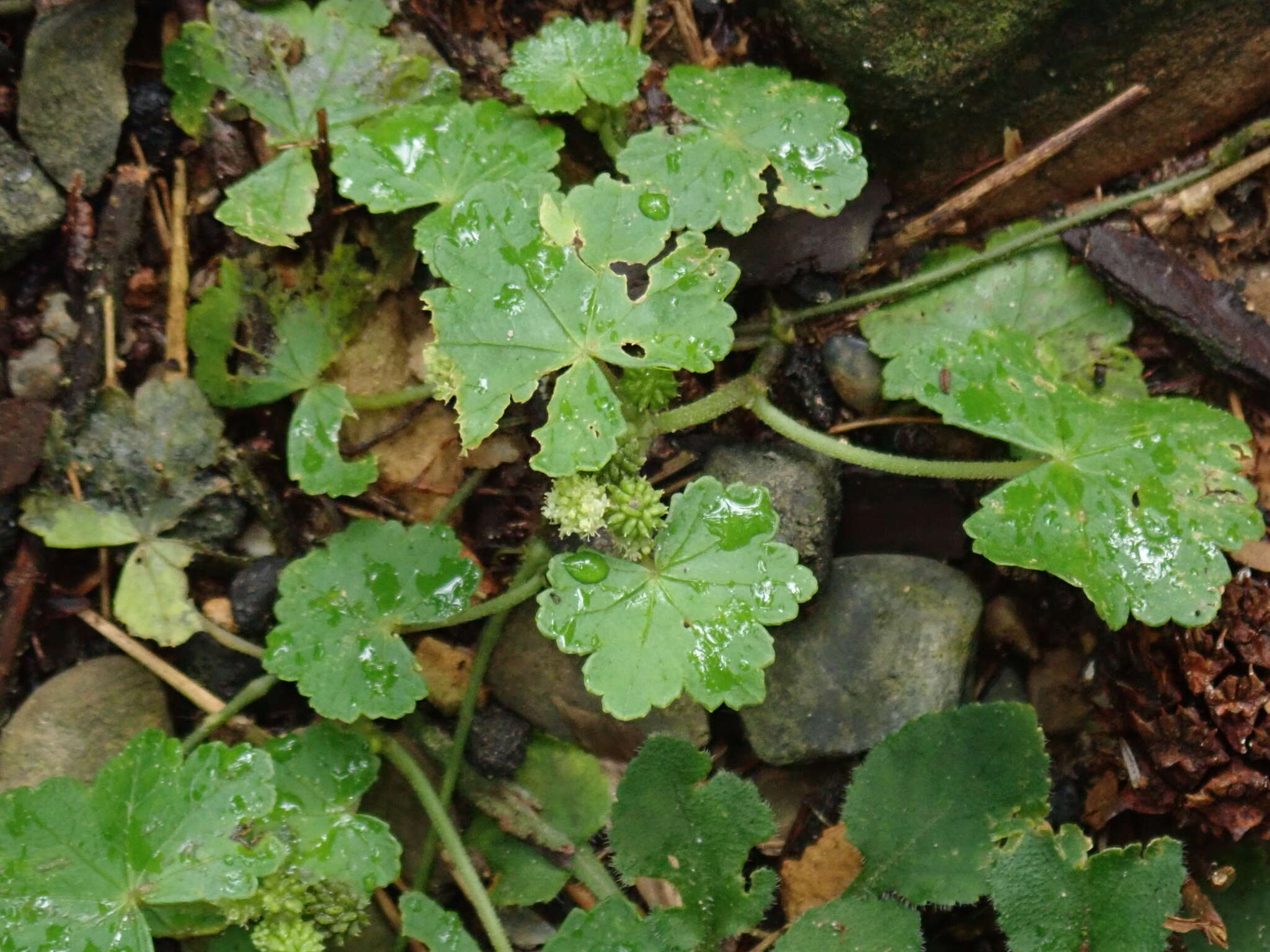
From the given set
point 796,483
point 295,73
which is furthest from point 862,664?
point 295,73

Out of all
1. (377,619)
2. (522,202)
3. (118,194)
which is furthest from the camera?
(118,194)

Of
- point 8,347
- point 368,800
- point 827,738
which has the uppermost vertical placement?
point 8,347

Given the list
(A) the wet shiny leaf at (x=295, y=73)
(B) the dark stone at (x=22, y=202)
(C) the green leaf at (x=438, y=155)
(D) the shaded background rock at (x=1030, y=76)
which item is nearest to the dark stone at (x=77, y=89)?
(B) the dark stone at (x=22, y=202)

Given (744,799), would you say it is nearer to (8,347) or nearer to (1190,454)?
(1190,454)

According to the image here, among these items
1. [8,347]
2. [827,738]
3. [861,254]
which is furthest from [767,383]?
[8,347]

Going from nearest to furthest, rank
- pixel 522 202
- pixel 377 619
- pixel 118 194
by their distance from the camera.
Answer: pixel 522 202 < pixel 377 619 < pixel 118 194

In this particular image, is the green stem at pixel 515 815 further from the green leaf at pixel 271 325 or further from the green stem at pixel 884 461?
the green stem at pixel 884 461
